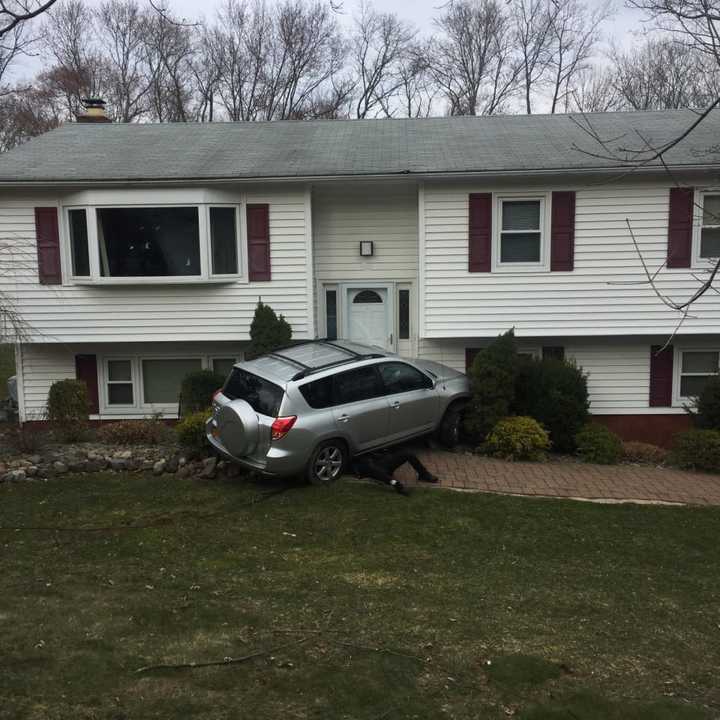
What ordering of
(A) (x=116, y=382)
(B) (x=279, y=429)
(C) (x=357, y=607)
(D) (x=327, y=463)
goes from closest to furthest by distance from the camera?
1. (C) (x=357, y=607)
2. (B) (x=279, y=429)
3. (D) (x=327, y=463)
4. (A) (x=116, y=382)

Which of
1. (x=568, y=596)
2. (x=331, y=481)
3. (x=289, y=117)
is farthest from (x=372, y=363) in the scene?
(x=289, y=117)

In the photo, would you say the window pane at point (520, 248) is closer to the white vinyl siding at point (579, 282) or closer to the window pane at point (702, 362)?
the white vinyl siding at point (579, 282)

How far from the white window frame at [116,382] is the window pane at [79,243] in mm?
1726

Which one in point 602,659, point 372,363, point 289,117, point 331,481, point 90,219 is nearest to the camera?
point 602,659

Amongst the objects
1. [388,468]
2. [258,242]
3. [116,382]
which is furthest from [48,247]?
[388,468]

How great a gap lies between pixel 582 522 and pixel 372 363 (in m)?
3.36

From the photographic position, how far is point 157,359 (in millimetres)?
12711

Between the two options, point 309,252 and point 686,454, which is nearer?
point 686,454

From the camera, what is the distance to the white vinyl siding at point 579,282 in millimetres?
11617

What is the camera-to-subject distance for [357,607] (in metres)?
5.11

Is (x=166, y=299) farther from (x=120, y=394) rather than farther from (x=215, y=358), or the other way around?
(x=120, y=394)

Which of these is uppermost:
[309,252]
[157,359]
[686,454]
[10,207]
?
[10,207]

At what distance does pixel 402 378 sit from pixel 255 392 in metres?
2.21

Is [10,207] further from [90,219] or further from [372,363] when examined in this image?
[372,363]
